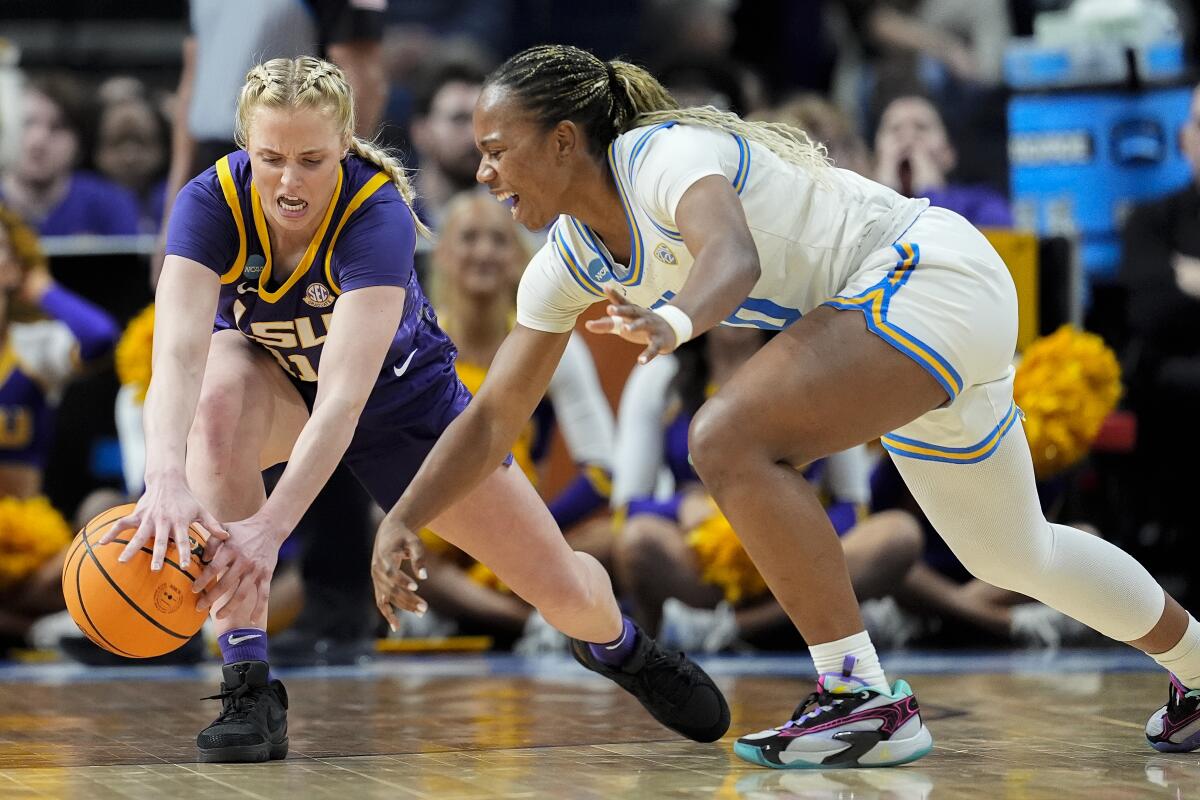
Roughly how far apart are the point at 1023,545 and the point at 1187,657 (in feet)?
1.66

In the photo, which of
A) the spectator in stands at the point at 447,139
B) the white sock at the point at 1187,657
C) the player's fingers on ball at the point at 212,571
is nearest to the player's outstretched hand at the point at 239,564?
the player's fingers on ball at the point at 212,571

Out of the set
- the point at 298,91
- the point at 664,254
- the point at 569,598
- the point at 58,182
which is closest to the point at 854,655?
the point at 569,598

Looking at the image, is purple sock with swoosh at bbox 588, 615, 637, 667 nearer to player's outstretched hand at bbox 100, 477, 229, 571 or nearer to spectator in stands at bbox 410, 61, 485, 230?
player's outstretched hand at bbox 100, 477, 229, 571

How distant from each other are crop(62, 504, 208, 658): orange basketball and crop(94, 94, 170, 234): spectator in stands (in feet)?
19.3

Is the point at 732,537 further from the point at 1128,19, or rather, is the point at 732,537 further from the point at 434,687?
the point at 1128,19

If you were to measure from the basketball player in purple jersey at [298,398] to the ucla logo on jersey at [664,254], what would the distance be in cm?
55

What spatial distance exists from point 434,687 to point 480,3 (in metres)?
4.98

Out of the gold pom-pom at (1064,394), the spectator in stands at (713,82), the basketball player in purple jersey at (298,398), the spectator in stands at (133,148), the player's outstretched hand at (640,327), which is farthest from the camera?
the spectator in stands at (133,148)

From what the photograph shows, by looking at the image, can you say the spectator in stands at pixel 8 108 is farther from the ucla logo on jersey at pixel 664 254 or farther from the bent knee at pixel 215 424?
A: the ucla logo on jersey at pixel 664 254

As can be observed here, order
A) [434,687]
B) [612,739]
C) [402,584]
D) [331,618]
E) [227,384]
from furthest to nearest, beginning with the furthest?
[331,618], [434,687], [612,739], [227,384], [402,584]

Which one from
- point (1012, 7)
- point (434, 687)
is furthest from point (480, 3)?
point (434, 687)

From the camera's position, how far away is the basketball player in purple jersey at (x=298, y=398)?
3248mm

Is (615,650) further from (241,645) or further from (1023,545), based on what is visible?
(1023,545)

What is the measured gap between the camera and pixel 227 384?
3.52 m
